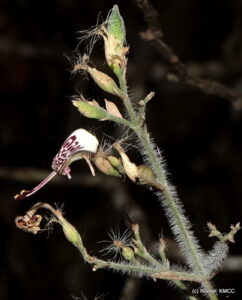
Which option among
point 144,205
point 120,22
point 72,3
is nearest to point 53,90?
point 72,3

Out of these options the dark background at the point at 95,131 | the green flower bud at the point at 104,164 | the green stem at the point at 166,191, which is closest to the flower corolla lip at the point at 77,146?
the green flower bud at the point at 104,164

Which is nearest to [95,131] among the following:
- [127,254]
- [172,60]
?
[172,60]

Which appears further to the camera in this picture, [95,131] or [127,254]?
[95,131]

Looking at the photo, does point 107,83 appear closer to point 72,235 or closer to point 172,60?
point 72,235

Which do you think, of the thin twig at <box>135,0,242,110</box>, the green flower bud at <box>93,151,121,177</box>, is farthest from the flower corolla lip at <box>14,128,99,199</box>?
the thin twig at <box>135,0,242,110</box>

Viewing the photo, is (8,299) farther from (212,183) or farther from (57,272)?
(212,183)

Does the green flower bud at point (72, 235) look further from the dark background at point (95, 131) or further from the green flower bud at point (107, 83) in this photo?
the dark background at point (95, 131)

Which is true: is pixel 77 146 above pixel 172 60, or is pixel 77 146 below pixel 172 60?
below

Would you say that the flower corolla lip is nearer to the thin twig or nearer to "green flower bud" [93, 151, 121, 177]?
"green flower bud" [93, 151, 121, 177]
